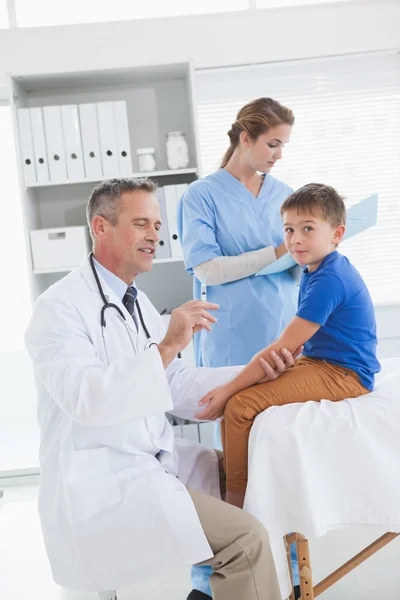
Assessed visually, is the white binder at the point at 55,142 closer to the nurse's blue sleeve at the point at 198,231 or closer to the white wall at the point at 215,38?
the white wall at the point at 215,38

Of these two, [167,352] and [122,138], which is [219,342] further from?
[122,138]

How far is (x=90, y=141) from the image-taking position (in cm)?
317

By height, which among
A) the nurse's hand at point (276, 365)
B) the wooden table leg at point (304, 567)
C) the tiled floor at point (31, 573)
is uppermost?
the nurse's hand at point (276, 365)

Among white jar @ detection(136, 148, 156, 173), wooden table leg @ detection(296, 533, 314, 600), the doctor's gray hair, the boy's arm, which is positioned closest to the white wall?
white jar @ detection(136, 148, 156, 173)

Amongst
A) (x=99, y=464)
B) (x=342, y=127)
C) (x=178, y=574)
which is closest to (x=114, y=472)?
(x=99, y=464)

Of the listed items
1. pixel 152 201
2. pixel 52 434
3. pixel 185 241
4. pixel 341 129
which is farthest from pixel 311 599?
pixel 341 129

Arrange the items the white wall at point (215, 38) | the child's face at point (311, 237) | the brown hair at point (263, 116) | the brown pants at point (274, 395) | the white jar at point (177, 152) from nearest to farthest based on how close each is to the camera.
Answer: the brown pants at point (274, 395) → the child's face at point (311, 237) → the brown hair at point (263, 116) → the white jar at point (177, 152) → the white wall at point (215, 38)

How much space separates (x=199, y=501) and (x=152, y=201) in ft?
2.23

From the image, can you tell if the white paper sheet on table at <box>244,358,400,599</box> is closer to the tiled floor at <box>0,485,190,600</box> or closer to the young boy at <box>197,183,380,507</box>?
the young boy at <box>197,183,380,507</box>

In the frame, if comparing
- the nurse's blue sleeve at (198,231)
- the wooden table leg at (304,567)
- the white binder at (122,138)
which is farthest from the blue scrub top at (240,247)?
the white binder at (122,138)

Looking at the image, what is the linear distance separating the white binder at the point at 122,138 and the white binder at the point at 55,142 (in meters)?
0.26

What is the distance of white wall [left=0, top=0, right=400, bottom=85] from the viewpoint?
338cm

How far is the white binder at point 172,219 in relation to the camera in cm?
318

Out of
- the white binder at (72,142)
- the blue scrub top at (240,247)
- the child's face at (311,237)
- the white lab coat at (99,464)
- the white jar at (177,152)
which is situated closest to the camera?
the white lab coat at (99,464)
